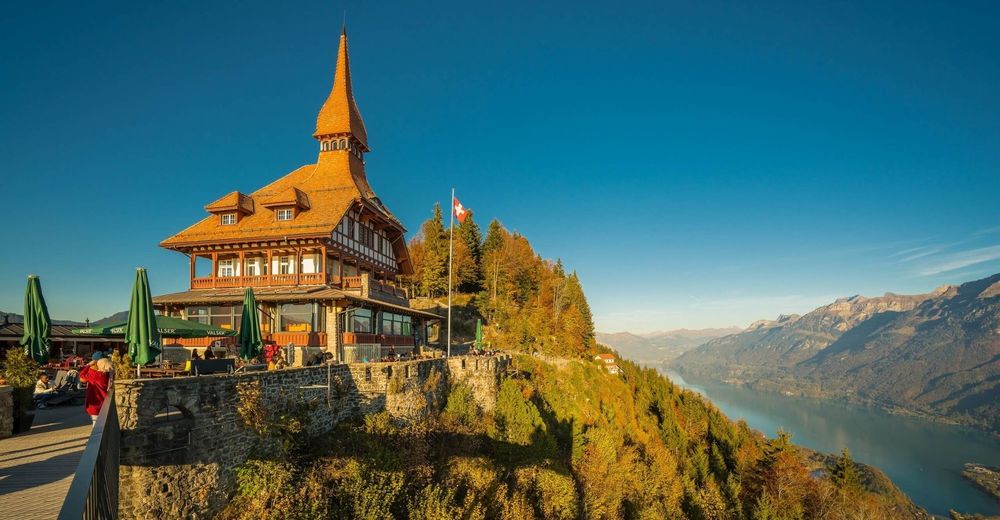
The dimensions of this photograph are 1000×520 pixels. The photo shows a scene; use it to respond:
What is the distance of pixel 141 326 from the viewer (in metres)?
11.6

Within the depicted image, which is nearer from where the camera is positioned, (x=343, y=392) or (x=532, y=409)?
(x=343, y=392)

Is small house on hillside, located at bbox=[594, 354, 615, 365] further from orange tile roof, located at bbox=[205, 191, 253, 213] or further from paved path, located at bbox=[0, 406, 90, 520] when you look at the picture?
paved path, located at bbox=[0, 406, 90, 520]

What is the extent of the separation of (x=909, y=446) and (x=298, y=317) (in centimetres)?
19065

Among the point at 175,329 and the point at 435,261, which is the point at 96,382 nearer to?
the point at 175,329

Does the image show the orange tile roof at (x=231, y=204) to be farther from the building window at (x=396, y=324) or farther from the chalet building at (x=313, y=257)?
the building window at (x=396, y=324)

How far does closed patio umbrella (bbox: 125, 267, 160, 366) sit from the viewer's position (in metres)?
11.5

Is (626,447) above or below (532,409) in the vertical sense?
below

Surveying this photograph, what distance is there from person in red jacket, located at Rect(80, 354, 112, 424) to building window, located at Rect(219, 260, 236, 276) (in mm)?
19775

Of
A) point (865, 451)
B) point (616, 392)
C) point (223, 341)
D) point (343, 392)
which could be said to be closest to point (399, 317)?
point (223, 341)

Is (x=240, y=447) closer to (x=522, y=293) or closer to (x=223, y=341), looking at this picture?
(x=223, y=341)

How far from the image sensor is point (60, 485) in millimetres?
8484

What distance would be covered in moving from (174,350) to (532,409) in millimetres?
18397

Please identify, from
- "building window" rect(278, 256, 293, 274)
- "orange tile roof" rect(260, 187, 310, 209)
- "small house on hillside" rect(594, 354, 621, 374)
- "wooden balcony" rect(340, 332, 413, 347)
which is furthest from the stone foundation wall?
"small house on hillside" rect(594, 354, 621, 374)

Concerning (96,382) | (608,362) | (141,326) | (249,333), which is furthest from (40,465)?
(608,362)
